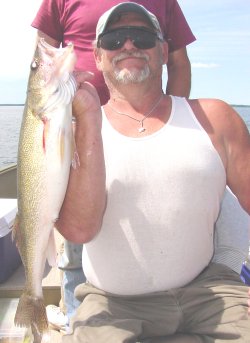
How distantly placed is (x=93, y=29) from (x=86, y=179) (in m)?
1.61

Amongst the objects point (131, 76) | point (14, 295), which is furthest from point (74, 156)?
point (14, 295)

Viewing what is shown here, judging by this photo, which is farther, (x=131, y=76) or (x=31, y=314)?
(x=131, y=76)

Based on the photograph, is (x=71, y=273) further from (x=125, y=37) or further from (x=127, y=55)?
(x=125, y=37)

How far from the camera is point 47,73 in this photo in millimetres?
2279

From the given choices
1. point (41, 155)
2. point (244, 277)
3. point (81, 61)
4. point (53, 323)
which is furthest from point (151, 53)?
point (53, 323)

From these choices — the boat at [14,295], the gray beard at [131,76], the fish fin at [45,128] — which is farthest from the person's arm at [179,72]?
the boat at [14,295]

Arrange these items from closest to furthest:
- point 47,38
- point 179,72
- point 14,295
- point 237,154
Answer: point 237,154, point 47,38, point 179,72, point 14,295

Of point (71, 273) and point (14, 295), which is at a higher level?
point (71, 273)

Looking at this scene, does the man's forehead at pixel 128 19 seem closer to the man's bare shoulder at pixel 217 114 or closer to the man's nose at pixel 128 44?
the man's nose at pixel 128 44

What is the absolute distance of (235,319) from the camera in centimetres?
254

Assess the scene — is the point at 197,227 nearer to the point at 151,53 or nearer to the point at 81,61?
the point at 151,53

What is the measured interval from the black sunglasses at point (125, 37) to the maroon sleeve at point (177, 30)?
3.30ft

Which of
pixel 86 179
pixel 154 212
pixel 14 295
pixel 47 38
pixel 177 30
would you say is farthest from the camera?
pixel 14 295

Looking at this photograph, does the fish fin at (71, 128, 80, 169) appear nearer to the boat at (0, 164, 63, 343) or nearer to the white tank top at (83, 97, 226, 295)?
the white tank top at (83, 97, 226, 295)
